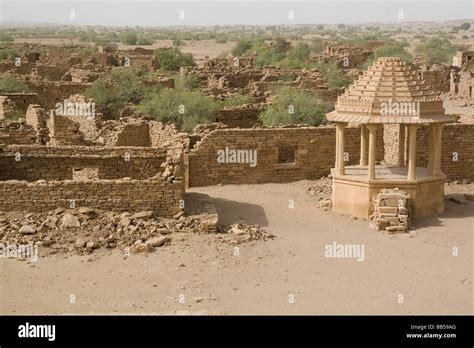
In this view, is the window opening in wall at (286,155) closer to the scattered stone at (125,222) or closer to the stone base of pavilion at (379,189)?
the stone base of pavilion at (379,189)

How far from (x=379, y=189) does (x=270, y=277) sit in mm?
4533

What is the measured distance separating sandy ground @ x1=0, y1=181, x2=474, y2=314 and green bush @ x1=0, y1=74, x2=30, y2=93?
1657cm

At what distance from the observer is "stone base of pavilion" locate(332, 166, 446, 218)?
51.9ft

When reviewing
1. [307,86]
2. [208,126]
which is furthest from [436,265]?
[307,86]


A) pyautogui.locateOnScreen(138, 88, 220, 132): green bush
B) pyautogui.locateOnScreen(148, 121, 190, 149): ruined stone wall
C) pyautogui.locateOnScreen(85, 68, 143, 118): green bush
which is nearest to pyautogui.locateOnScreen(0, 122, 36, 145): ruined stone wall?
pyautogui.locateOnScreen(148, 121, 190, 149): ruined stone wall

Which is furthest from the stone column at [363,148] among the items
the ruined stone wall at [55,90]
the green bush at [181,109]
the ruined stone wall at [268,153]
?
the ruined stone wall at [55,90]

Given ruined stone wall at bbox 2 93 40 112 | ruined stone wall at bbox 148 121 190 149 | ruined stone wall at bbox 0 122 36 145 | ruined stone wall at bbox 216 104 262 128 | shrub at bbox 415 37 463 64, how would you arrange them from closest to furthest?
ruined stone wall at bbox 148 121 190 149, ruined stone wall at bbox 0 122 36 145, ruined stone wall at bbox 216 104 262 128, ruined stone wall at bbox 2 93 40 112, shrub at bbox 415 37 463 64

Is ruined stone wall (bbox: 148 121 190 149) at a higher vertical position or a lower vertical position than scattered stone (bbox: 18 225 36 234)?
higher

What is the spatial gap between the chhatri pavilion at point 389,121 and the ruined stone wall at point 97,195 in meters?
3.71

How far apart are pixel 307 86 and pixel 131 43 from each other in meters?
69.6

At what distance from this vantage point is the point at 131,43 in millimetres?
98062

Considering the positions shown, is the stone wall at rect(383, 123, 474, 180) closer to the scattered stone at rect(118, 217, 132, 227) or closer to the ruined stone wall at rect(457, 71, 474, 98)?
the scattered stone at rect(118, 217, 132, 227)

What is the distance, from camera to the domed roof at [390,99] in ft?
50.9

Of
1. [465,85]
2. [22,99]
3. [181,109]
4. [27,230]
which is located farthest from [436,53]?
[27,230]
